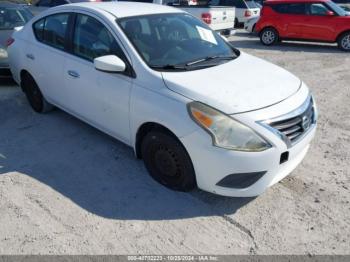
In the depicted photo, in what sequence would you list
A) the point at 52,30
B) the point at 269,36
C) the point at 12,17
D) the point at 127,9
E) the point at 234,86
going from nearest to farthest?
the point at 234,86, the point at 127,9, the point at 52,30, the point at 12,17, the point at 269,36

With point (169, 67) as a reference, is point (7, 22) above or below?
below

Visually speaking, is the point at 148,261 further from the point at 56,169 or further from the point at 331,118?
the point at 331,118

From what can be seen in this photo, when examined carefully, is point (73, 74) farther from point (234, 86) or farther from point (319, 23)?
point (319, 23)

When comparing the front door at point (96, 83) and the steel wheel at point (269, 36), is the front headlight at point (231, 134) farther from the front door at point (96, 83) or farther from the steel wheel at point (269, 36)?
the steel wheel at point (269, 36)

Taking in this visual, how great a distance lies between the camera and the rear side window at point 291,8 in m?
11.9

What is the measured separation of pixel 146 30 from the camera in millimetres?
3750

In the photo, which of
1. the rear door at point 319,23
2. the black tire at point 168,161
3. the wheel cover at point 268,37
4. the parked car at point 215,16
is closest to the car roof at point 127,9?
the black tire at point 168,161

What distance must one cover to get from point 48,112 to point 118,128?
2071 millimetres

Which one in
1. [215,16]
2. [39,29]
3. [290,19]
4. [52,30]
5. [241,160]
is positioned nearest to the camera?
[241,160]

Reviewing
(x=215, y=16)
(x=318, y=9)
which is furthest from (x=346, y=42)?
(x=215, y=16)

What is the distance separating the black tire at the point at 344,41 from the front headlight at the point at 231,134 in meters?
10.1

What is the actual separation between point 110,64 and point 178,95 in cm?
77

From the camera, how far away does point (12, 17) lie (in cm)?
733

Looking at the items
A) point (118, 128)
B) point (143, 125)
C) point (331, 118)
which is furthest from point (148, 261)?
point (331, 118)
